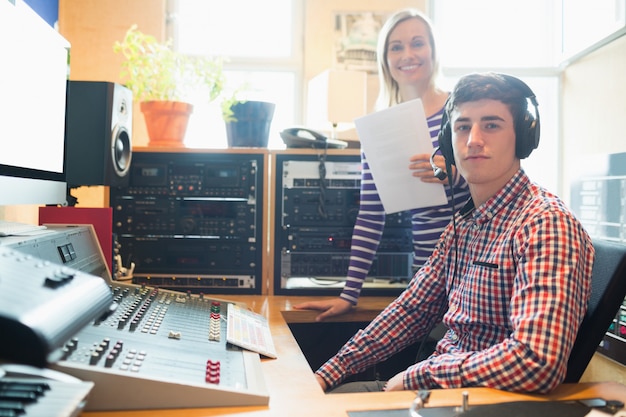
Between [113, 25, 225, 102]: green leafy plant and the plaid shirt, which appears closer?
the plaid shirt

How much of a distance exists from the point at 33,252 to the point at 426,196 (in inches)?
40.5

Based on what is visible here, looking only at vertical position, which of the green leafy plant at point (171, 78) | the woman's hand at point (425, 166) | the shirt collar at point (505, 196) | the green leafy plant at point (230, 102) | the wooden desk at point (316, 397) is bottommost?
the wooden desk at point (316, 397)

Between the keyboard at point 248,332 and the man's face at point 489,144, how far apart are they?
0.53 meters

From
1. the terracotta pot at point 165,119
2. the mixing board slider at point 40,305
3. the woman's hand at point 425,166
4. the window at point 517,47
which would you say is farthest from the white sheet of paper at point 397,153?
the window at point 517,47

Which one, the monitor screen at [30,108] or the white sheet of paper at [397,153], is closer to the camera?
the monitor screen at [30,108]

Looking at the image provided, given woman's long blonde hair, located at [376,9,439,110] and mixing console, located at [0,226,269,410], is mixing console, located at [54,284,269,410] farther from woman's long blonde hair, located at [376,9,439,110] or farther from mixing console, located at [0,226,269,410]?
woman's long blonde hair, located at [376,9,439,110]

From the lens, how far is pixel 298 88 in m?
3.69

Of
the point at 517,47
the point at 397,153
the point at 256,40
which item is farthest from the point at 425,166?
the point at 517,47

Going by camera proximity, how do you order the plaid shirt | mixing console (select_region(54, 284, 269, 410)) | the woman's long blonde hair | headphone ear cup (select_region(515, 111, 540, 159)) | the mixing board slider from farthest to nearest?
the woman's long blonde hair → headphone ear cup (select_region(515, 111, 540, 159)) → the plaid shirt → mixing console (select_region(54, 284, 269, 410)) → the mixing board slider

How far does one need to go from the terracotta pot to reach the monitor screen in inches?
22.7

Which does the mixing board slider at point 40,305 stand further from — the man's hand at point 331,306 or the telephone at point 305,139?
the telephone at point 305,139

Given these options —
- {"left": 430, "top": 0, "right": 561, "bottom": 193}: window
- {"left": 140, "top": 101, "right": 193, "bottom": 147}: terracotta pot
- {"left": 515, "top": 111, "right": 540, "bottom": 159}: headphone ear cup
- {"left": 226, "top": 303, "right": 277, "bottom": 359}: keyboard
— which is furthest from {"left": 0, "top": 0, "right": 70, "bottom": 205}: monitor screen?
{"left": 430, "top": 0, "right": 561, "bottom": 193}: window

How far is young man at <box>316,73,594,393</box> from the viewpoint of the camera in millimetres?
882

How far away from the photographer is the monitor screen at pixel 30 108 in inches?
38.4
